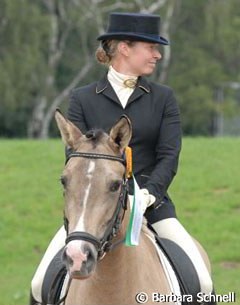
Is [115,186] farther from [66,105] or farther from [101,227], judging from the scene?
[66,105]

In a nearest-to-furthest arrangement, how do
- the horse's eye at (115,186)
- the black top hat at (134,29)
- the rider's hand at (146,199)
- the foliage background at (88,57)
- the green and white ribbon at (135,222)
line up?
the horse's eye at (115,186), the green and white ribbon at (135,222), the rider's hand at (146,199), the black top hat at (134,29), the foliage background at (88,57)

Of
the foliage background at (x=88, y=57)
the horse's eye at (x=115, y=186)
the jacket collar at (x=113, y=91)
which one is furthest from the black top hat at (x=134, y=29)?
the foliage background at (x=88, y=57)

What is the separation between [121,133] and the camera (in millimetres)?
4762

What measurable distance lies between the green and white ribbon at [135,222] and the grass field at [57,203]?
20.7ft

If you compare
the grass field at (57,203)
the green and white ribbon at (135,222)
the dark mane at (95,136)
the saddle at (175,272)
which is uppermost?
the dark mane at (95,136)

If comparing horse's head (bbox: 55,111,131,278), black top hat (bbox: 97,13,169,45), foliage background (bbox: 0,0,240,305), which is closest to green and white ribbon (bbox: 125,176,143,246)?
horse's head (bbox: 55,111,131,278)

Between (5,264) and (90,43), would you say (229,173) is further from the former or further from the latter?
(90,43)

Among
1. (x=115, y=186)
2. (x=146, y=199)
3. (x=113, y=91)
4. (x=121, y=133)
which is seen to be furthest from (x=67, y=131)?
(x=113, y=91)

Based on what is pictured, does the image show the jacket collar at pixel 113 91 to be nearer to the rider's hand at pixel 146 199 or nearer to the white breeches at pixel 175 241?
the rider's hand at pixel 146 199

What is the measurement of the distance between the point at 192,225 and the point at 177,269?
10.4 meters

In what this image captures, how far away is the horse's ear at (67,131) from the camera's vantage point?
480 cm

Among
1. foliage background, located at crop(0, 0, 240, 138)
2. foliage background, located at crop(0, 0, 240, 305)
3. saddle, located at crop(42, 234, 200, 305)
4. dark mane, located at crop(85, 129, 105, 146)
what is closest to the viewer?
dark mane, located at crop(85, 129, 105, 146)

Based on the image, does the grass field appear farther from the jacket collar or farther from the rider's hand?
the rider's hand

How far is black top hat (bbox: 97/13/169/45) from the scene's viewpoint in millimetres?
5707
